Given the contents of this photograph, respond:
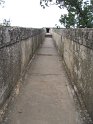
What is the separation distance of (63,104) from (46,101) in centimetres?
35

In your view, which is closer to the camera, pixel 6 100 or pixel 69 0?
pixel 6 100

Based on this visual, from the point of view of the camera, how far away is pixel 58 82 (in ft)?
25.2

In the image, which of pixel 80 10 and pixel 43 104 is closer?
pixel 43 104

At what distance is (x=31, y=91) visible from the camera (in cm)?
652

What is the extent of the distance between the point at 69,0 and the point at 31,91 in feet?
83.8

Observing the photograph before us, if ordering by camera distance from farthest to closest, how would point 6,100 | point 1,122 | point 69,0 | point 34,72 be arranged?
point 69,0
point 34,72
point 6,100
point 1,122

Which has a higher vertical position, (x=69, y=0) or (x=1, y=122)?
(x=69, y=0)

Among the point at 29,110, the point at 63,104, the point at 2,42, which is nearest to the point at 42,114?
the point at 29,110

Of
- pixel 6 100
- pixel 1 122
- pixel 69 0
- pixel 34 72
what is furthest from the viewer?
pixel 69 0

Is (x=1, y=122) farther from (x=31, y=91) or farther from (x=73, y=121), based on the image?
(x=31, y=91)

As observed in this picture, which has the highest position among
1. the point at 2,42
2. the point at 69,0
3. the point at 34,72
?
the point at 69,0

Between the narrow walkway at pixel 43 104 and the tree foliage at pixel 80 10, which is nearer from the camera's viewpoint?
the narrow walkway at pixel 43 104

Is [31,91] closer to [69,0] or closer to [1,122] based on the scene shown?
[1,122]

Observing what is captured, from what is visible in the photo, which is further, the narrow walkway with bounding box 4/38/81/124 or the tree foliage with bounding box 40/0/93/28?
the tree foliage with bounding box 40/0/93/28
